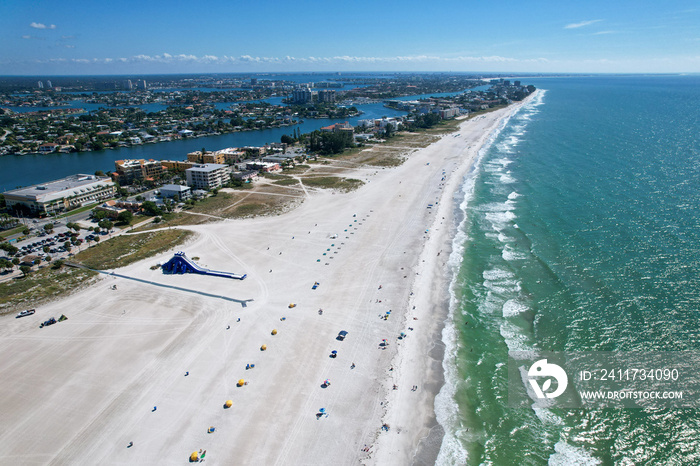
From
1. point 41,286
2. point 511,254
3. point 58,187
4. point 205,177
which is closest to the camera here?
point 41,286

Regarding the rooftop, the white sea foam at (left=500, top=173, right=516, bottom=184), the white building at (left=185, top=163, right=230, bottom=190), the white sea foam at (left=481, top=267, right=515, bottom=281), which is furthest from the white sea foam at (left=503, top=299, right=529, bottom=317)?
the rooftop

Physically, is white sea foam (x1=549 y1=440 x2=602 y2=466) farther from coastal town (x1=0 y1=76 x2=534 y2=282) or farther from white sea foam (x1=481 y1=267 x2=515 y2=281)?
coastal town (x1=0 y1=76 x2=534 y2=282)

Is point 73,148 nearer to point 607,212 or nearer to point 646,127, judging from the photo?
point 607,212

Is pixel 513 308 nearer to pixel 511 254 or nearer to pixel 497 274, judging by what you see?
pixel 497 274

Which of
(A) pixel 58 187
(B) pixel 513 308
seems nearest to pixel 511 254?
(B) pixel 513 308

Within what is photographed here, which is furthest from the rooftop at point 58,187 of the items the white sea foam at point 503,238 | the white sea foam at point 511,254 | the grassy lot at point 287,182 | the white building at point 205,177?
the white sea foam at point 511,254

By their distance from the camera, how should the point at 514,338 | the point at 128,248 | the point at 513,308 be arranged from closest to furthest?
1. the point at 514,338
2. the point at 513,308
3. the point at 128,248

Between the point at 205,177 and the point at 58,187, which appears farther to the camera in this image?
the point at 205,177
